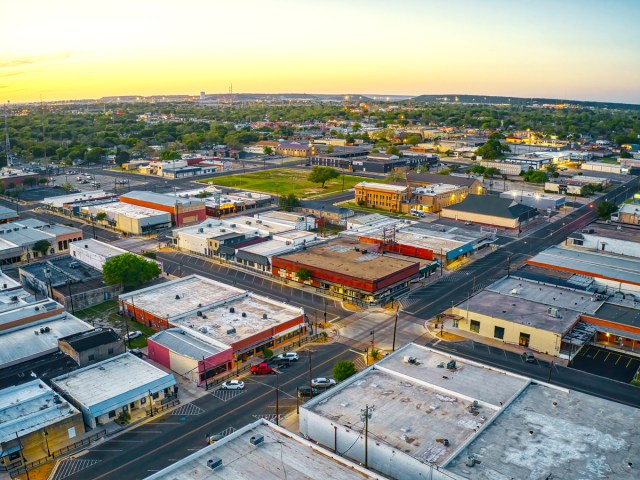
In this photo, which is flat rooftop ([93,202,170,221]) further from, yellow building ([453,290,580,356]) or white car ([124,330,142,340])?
yellow building ([453,290,580,356])

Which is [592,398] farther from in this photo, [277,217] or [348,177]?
[348,177]

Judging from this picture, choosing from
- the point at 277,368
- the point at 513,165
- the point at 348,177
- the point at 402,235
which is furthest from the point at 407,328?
the point at 513,165

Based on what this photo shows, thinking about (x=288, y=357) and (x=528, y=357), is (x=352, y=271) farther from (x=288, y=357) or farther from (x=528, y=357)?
(x=528, y=357)

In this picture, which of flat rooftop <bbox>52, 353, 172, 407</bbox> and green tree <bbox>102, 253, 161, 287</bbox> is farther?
green tree <bbox>102, 253, 161, 287</bbox>

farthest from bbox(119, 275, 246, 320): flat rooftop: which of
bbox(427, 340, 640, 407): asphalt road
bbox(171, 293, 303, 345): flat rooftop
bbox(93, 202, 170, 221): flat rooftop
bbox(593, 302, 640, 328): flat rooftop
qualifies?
bbox(593, 302, 640, 328): flat rooftop

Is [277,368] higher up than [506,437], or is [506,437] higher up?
[506,437]

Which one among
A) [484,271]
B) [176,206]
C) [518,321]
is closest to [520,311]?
[518,321]
